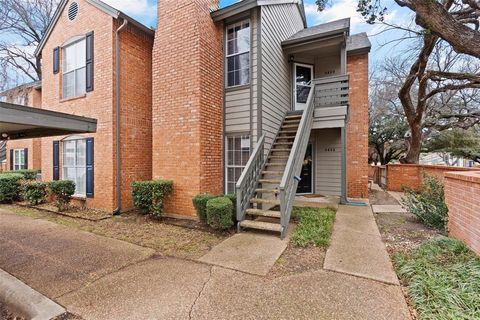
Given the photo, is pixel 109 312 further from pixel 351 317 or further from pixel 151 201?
pixel 151 201

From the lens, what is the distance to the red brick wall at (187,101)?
6750 mm

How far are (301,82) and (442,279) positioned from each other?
8.61 metres

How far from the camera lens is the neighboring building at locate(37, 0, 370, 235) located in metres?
6.93

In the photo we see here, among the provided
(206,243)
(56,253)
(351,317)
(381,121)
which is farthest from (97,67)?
(381,121)

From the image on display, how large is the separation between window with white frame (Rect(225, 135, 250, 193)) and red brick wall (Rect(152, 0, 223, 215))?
32cm

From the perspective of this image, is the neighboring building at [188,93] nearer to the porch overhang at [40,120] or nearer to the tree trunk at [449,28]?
the tree trunk at [449,28]

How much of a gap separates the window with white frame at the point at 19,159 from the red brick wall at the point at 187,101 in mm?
12187

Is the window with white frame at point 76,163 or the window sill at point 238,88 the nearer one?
the window sill at point 238,88

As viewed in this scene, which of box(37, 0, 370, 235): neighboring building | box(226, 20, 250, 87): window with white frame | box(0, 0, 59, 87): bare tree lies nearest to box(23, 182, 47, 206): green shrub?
box(37, 0, 370, 235): neighboring building

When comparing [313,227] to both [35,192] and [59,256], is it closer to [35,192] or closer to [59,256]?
[59,256]

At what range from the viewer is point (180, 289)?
320 centimetres

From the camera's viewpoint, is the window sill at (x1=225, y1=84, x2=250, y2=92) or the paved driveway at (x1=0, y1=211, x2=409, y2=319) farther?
the window sill at (x1=225, y1=84, x2=250, y2=92)

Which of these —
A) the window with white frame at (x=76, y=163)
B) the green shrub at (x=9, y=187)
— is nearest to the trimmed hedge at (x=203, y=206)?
the window with white frame at (x=76, y=163)

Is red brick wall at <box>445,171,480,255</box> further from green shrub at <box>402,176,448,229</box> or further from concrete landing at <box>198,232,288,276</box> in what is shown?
concrete landing at <box>198,232,288,276</box>
